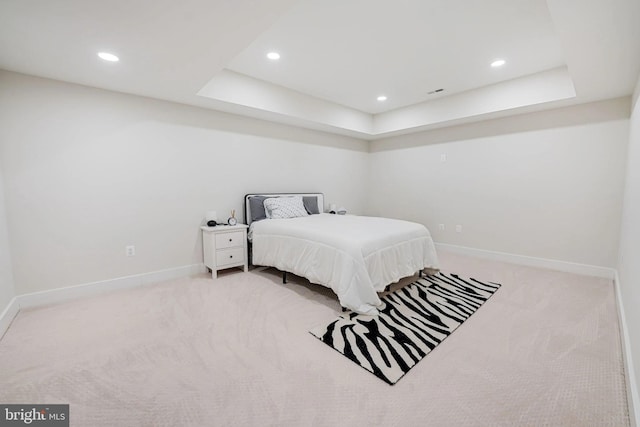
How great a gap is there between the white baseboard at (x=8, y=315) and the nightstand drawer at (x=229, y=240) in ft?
5.82

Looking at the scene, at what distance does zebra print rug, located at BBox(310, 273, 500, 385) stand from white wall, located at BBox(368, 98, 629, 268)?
1.43 m

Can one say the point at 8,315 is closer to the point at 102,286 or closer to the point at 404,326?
the point at 102,286

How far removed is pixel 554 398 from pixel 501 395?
278 millimetres

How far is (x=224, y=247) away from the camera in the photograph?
3408mm

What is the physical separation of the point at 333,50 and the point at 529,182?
3.27 m

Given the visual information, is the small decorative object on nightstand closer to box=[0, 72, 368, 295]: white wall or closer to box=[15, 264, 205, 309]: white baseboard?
box=[0, 72, 368, 295]: white wall

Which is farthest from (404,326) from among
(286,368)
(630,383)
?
(630,383)

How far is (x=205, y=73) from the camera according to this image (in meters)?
2.48

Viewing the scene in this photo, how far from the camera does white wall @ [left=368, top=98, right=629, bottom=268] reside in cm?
328

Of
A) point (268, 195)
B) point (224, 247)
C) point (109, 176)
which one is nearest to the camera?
point (109, 176)

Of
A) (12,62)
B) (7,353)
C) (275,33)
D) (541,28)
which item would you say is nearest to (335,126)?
(275,33)

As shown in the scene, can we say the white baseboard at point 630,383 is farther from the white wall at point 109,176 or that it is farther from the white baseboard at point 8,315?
the white baseboard at point 8,315

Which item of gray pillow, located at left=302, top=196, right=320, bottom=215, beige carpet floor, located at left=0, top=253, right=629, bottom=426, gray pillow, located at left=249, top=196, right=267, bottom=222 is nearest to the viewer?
beige carpet floor, located at left=0, top=253, right=629, bottom=426

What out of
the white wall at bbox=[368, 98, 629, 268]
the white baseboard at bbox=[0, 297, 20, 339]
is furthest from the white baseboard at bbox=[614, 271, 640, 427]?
the white baseboard at bbox=[0, 297, 20, 339]
